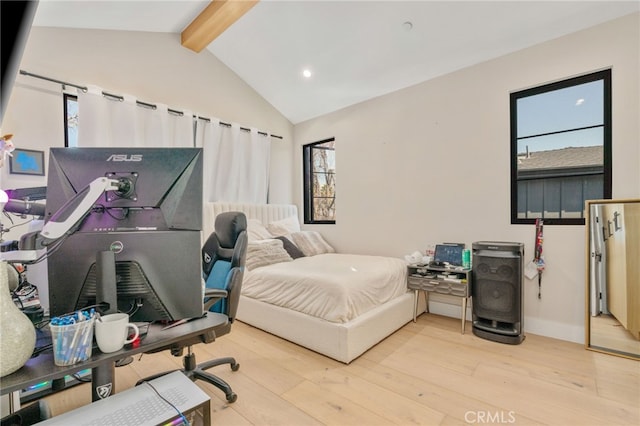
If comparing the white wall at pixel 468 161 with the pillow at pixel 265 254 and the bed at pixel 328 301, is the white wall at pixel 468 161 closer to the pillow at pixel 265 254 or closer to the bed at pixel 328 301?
the bed at pixel 328 301

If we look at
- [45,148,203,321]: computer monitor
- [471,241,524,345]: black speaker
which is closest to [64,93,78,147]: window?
[45,148,203,321]: computer monitor

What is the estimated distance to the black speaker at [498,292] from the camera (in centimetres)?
249

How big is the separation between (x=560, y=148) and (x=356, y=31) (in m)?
2.28

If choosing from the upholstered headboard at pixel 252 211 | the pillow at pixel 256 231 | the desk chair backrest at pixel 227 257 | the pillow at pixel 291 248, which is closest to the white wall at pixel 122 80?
the upholstered headboard at pixel 252 211

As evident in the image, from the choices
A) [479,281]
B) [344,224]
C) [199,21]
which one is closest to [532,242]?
[479,281]

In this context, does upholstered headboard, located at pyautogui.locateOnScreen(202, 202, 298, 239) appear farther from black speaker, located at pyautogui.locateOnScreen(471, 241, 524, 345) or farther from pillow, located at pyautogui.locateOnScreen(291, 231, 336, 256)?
black speaker, located at pyautogui.locateOnScreen(471, 241, 524, 345)

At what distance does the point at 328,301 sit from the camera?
2.25 meters

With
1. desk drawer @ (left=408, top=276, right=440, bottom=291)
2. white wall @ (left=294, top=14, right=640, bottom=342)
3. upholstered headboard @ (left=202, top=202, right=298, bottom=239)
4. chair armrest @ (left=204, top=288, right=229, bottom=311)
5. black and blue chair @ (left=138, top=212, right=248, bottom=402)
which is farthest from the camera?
upholstered headboard @ (left=202, top=202, right=298, bottom=239)

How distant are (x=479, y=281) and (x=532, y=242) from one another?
635 millimetres

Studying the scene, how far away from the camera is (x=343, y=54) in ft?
10.8

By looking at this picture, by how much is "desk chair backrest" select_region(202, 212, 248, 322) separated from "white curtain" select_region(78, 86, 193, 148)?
172cm

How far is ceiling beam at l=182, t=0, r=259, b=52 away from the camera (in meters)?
2.74

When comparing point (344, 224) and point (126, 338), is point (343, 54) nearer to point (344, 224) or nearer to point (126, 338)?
point (344, 224)

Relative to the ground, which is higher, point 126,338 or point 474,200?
point 474,200
